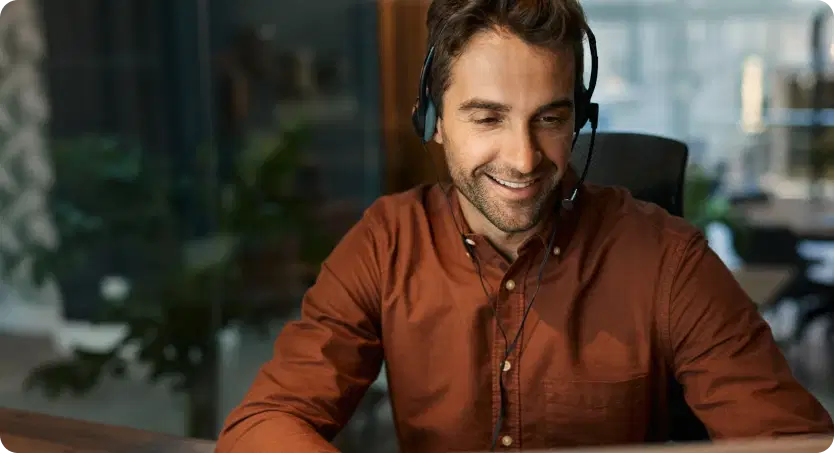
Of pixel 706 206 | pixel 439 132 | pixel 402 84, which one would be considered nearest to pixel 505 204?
pixel 439 132

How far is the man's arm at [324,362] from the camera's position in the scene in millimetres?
1094

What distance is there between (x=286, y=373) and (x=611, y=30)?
165 centimetres

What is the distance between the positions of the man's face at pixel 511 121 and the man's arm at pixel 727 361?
22cm

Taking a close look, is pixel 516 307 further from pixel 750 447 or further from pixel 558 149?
pixel 750 447

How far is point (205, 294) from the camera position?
10.6 ft

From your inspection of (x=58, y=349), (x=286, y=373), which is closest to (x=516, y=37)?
(x=286, y=373)

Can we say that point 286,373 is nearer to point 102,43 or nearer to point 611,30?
point 611,30

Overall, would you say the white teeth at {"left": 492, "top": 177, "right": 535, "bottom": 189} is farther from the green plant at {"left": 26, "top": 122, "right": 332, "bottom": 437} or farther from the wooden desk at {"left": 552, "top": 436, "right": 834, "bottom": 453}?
the green plant at {"left": 26, "top": 122, "right": 332, "bottom": 437}

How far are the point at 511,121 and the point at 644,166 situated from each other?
33 cm

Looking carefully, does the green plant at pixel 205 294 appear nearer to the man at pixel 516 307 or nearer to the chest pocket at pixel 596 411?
the man at pixel 516 307

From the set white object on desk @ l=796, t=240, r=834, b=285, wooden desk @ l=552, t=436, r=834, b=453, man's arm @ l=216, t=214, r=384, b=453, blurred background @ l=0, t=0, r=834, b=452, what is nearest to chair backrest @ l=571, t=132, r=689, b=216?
man's arm @ l=216, t=214, r=384, b=453

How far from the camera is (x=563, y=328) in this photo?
48.1 inches

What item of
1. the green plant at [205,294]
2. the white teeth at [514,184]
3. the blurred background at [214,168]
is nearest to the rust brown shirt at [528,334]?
the white teeth at [514,184]

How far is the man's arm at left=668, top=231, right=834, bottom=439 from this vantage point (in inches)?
42.8
